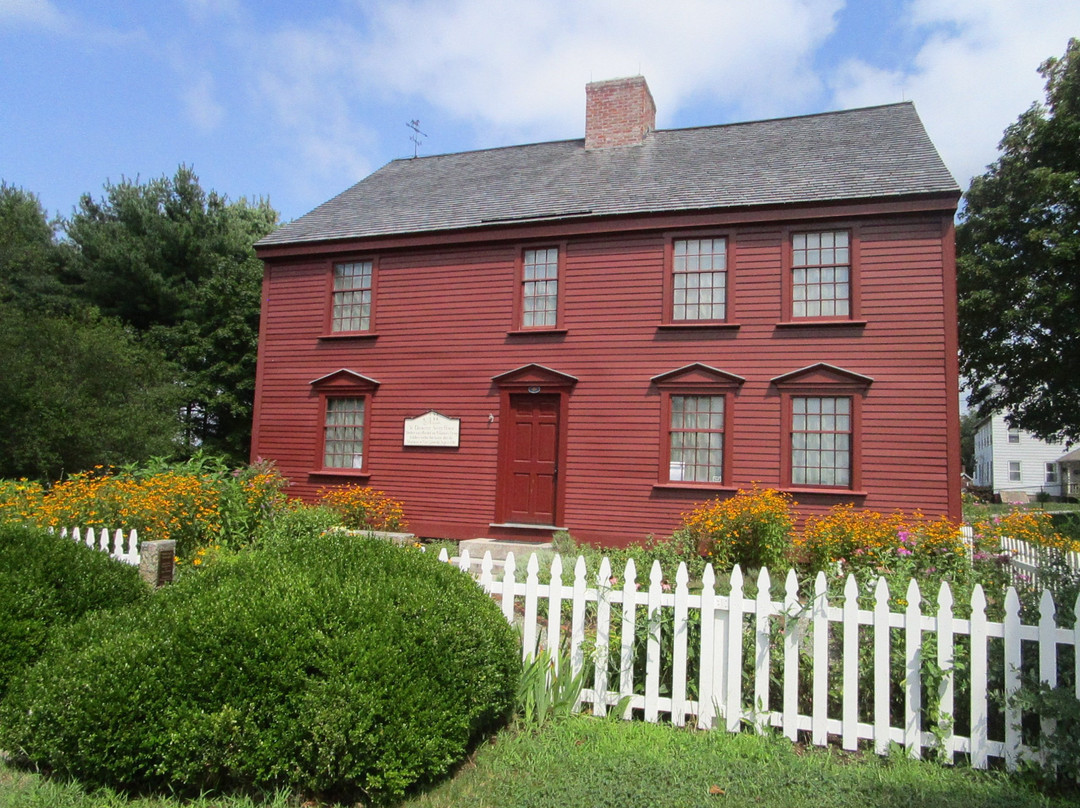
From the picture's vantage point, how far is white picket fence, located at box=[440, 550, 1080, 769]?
4238 mm

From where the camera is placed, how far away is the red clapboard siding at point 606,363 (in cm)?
1137

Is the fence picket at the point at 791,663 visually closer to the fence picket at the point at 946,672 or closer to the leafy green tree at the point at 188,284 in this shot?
the fence picket at the point at 946,672

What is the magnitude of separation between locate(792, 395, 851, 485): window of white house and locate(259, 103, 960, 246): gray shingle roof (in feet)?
10.7

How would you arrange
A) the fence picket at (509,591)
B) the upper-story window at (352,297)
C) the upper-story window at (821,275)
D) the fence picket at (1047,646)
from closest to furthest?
the fence picket at (1047,646) < the fence picket at (509,591) < the upper-story window at (821,275) < the upper-story window at (352,297)

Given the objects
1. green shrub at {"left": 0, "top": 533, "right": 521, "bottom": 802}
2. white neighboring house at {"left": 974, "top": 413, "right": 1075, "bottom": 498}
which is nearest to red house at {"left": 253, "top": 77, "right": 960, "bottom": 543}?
green shrub at {"left": 0, "top": 533, "right": 521, "bottom": 802}

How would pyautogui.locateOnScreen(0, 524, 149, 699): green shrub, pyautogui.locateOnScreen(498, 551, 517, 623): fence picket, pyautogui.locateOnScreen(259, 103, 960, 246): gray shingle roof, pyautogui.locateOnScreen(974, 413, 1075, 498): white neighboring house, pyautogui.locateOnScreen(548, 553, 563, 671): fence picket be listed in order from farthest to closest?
1. pyautogui.locateOnScreen(974, 413, 1075, 498): white neighboring house
2. pyautogui.locateOnScreen(259, 103, 960, 246): gray shingle roof
3. pyautogui.locateOnScreen(498, 551, 517, 623): fence picket
4. pyautogui.locateOnScreen(548, 553, 563, 671): fence picket
5. pyautogui.locateOnScreen(0, 524, 149, 699): green shrub

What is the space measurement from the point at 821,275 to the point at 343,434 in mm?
9284

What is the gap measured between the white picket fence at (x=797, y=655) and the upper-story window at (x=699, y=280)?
311 inches

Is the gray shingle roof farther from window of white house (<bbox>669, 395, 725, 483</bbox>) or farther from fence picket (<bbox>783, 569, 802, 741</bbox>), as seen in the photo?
fence picket (<bbox>783, 569, 802, 741</bbox>)

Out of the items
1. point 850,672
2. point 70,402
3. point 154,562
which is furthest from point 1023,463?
point 154,562

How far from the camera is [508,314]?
1366 centimetres

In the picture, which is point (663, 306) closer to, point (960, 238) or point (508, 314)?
point (508, 314)

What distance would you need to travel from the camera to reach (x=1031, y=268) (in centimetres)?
2325

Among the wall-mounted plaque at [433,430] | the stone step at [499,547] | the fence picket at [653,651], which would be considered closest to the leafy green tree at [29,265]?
the wall-mounted plaque at [433,430]
